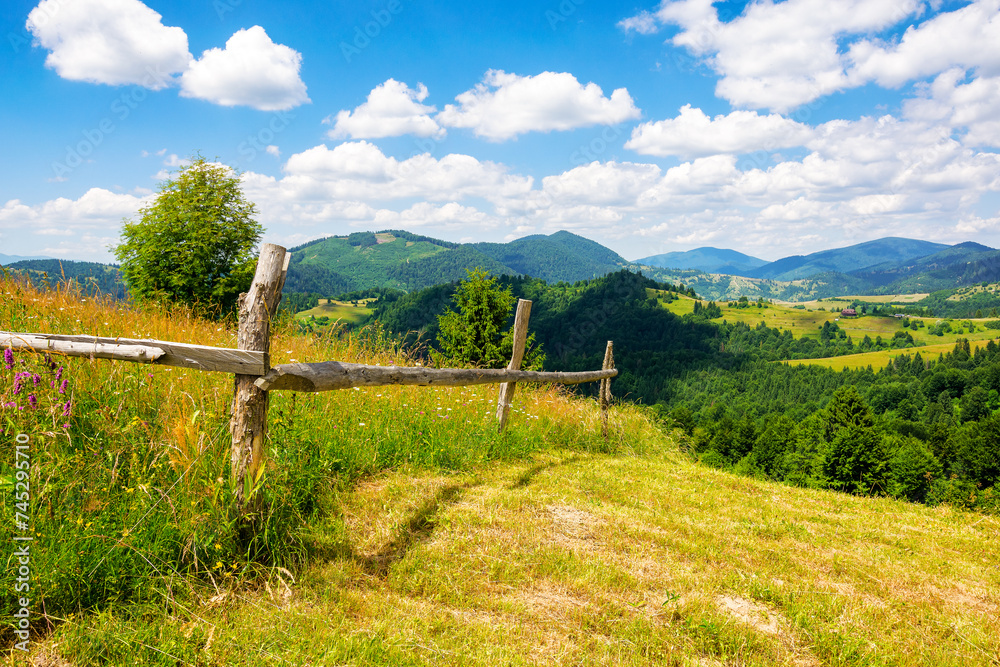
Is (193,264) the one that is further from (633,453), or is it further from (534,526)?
(534,526)

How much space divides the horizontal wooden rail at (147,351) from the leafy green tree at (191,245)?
19.9 metres

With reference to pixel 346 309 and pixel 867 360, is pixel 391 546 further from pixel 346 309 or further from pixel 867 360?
pixel 346 309

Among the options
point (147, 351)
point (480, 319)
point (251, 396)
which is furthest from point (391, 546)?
point (480, 319)

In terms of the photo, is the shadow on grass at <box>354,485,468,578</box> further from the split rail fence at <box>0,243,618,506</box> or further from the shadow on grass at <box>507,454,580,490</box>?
the split rail fence at <box>0,243,618,506</box>

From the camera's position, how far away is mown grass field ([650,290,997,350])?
160 meters

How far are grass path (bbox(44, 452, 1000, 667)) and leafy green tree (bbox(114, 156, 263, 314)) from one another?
2039 centimetres

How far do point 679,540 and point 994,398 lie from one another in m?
93.6

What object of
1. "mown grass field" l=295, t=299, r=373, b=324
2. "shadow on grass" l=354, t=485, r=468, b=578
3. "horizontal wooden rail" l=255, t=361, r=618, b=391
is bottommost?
"shadow on grass" l=354, t=485, r=468, b=578

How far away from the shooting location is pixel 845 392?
33.8 meters

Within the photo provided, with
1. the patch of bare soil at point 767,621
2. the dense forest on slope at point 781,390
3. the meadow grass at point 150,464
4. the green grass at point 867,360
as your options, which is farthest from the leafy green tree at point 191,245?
the green grass at point 867,360

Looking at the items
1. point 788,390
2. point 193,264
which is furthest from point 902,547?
point 788,390

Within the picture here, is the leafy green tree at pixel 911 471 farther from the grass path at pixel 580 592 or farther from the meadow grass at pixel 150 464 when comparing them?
the meadow grass at pixel 150 464

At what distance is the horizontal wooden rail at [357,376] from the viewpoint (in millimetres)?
3285

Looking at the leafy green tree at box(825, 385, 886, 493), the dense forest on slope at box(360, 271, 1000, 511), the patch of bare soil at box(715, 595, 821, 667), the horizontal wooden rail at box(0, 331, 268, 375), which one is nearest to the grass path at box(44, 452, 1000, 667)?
the patch of bare soil at box(715, 595, 821, 667)
